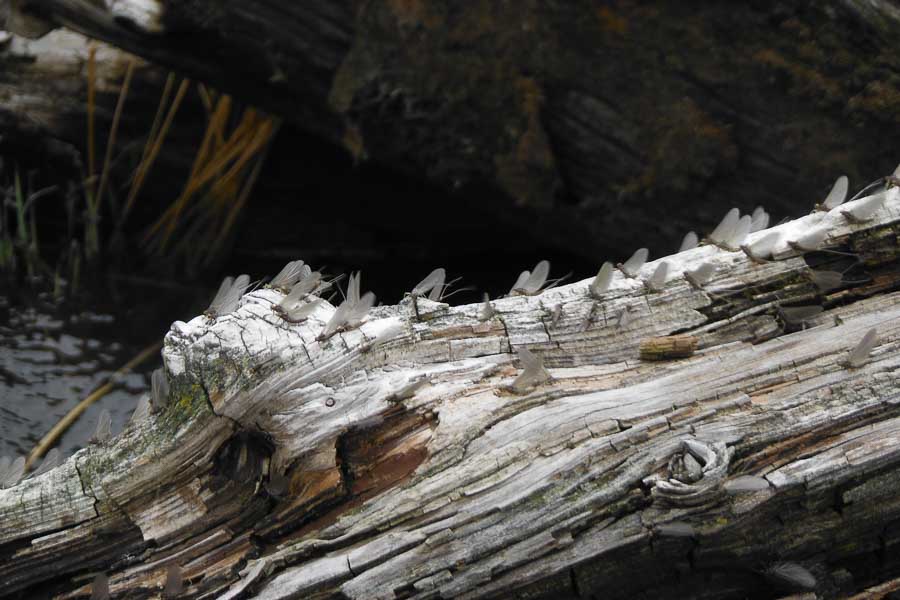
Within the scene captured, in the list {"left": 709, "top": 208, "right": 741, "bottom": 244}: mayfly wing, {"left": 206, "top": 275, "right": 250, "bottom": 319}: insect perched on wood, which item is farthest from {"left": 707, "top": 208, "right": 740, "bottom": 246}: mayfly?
{"left": 206, "top": 275, "right": 250, "bottom": 319}: insect perched on wood

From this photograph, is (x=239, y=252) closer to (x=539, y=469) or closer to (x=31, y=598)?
(x=31, y=598)

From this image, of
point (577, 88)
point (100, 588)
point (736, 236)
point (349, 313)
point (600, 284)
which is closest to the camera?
point (100, 588)

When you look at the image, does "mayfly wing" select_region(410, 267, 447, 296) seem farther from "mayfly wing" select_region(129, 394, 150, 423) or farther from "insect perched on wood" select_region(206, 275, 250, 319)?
"mayfly wing" select_region(129, 394, 150, 423)

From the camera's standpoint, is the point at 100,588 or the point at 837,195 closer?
the point at 100,588

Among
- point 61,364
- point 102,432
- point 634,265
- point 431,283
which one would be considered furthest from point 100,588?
point 61,364

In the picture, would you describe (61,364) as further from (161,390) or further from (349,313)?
(349,313)

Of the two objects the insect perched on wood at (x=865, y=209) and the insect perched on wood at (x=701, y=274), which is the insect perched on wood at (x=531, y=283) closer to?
the insect perched on wood at (x=701, y=274)

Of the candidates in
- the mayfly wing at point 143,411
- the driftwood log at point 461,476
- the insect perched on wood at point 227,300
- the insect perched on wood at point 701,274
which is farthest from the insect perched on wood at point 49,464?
the insect perched on wood at point 701,274
